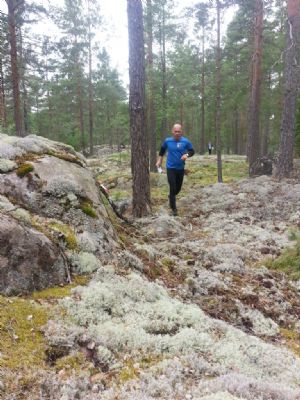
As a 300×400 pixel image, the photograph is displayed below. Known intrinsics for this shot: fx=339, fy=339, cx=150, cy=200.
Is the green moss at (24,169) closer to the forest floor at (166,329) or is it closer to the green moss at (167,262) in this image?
the forest floor at (166,329)

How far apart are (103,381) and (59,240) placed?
2168 mm

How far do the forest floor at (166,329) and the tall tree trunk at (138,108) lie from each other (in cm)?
176

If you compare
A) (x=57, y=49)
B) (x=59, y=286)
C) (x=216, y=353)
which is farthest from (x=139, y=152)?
(x=57, y=49)

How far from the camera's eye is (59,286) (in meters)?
3.86

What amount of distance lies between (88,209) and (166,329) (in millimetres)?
2537

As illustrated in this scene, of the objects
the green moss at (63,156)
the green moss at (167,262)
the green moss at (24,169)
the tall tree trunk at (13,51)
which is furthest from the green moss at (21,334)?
the tall tree trunk at (13,51)

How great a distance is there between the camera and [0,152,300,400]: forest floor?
8.30ft

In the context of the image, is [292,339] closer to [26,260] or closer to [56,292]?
[56,292]

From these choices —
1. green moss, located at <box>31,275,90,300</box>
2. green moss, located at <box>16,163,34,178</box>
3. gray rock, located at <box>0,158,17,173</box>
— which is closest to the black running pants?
green moss, located at <box>16,163,34,178</box>

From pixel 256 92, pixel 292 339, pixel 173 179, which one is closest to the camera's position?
pixel 292 339

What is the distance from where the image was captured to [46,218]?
15.8ft

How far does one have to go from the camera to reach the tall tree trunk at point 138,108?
788 cm

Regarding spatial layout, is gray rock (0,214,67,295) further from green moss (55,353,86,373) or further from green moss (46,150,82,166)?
green moss (46,150,82,166)

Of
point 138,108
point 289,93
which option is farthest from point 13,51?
point 289,93
